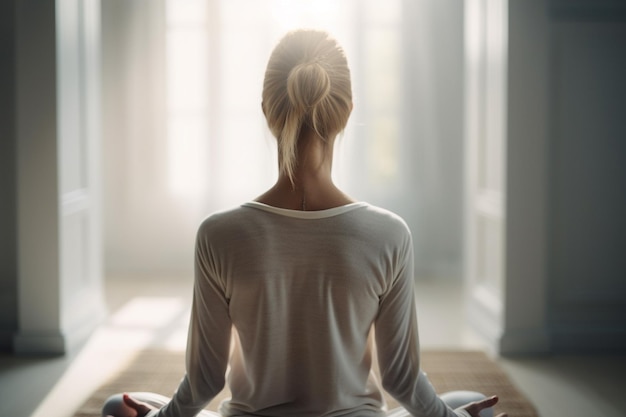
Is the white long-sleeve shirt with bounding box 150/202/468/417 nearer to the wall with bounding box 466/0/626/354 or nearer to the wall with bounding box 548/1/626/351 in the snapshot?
the wall with bounding box 466/0/626/354

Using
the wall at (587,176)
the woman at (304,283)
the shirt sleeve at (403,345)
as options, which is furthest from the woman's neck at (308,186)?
the wall at (587,176)

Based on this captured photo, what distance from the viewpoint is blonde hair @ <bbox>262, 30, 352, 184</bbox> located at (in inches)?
51.5

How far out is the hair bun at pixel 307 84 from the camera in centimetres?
130

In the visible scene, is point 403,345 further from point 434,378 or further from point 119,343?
Answer: point 119,343

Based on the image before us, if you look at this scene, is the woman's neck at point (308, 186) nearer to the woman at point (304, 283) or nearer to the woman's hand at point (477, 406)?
the woman at point (304, 283)

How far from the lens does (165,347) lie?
3537 mm

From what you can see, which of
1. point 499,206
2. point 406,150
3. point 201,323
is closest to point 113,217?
point 406,150

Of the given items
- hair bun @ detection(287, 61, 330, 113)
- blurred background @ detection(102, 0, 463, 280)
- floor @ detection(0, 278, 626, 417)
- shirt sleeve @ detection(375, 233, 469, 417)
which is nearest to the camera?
hair bun @ detection(287, 61, 330, 113)

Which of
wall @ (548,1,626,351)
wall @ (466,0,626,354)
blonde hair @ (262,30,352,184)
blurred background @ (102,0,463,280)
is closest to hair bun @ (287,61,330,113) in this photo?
blonde hair @ (262,30,352,184)

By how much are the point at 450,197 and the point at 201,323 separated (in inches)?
177

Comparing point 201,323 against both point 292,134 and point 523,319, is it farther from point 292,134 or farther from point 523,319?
point 523,319

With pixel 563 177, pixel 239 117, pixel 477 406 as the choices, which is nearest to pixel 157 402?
pixel 477 406

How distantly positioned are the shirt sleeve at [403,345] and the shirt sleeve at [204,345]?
0.30 meters

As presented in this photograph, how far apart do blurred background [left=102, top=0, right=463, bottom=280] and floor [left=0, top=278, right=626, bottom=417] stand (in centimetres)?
134
